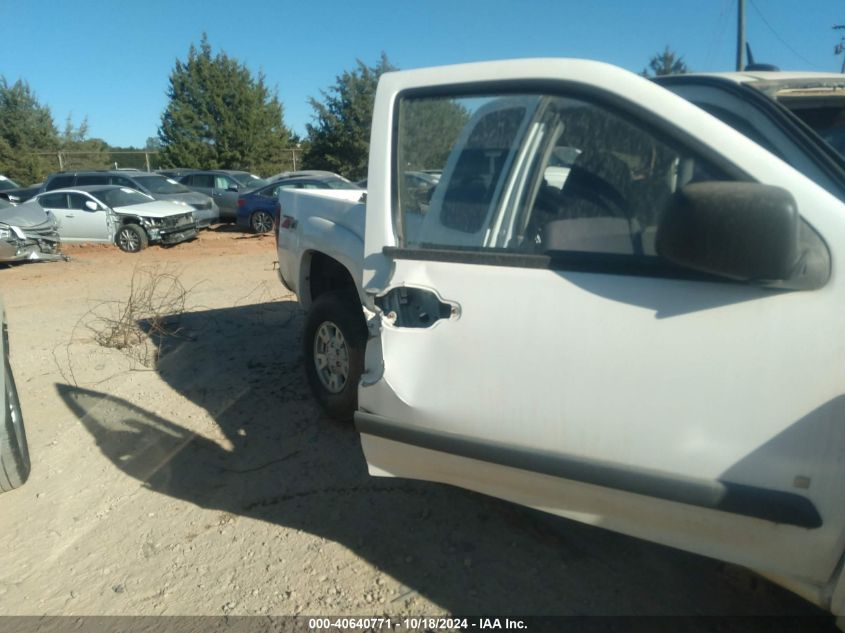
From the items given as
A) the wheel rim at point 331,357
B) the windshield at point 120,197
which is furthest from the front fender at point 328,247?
the windshield at point 120,197

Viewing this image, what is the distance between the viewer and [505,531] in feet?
9.98

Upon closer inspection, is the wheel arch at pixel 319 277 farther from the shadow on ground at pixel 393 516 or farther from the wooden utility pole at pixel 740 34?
the wooden utility pole at pixel 740 34

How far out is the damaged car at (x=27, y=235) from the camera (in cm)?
1201

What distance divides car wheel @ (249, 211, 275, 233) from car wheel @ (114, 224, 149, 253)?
12.1 ft

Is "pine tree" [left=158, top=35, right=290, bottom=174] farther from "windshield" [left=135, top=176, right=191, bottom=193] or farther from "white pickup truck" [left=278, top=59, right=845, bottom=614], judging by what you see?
"white pickup truck" [left=278, top=59, right=845, bottom=614]

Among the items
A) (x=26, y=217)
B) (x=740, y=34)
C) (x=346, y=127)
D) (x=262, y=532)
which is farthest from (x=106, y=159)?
(x=262, y=532)

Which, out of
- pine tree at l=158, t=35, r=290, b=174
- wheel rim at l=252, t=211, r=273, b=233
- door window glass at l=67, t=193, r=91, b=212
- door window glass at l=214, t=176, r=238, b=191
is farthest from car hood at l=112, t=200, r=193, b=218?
pine tree at l=158, t=35, r=290, b=174

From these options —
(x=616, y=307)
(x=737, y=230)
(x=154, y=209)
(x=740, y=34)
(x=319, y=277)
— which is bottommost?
(x=154, y=209)

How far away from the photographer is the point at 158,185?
1866 cm

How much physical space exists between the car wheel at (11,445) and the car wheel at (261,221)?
580 inches

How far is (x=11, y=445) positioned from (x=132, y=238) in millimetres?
12594

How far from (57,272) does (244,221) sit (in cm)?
715

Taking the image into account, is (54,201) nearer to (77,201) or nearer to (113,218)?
(77,201)

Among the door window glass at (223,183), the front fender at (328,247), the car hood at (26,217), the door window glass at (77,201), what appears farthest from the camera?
the door window glass at (223,183)
